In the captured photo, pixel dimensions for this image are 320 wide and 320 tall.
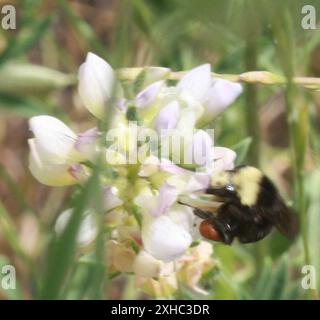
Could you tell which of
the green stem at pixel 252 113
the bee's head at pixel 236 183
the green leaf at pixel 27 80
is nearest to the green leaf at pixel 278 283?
the green stem at pixel 252 113

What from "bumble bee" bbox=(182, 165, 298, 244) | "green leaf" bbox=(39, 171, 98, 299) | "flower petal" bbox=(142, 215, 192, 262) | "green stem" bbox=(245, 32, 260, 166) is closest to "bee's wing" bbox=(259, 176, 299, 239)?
"bumble bee" bbox=(182, 165, 298, 244)

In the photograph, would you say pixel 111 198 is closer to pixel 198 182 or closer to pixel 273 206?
pixel 198 182

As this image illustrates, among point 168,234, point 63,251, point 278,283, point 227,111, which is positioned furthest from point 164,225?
point 227,111

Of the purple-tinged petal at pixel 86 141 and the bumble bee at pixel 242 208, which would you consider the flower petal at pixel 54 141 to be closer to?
the purple-tinged petal at pixel 86 141
